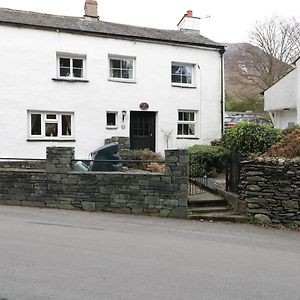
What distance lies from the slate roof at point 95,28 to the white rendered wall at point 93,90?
28 centimetres

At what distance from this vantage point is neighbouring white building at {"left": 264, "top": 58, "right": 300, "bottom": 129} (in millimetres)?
19797

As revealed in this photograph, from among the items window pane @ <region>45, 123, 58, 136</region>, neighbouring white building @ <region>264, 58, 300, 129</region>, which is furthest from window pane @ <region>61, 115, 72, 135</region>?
neighbouring white building @ <region>264, 58, 300, 129</region>

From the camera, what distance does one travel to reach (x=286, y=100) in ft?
68.2

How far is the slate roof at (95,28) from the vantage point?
1641 centimetres

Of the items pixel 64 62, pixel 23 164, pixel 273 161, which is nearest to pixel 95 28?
pixel 64 62

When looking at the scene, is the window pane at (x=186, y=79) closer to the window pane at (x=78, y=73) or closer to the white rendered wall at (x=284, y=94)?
the window pane at (x=78, y=73)

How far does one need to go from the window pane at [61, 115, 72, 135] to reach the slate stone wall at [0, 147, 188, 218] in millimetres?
6218

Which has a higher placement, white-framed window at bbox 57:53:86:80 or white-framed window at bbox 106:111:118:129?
white-framed window at bbox 57:53:86:80

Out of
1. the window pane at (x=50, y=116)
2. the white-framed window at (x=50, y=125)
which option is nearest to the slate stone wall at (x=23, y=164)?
the white-framed window at (x=50, y=125)

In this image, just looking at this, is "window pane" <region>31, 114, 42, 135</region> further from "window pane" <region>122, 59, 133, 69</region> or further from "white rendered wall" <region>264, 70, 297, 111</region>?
"white rendered wall" <region>264, 70, 297, 111</region>

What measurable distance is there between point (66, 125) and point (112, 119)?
85.3 inches

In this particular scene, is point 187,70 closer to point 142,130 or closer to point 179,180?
point 142,130

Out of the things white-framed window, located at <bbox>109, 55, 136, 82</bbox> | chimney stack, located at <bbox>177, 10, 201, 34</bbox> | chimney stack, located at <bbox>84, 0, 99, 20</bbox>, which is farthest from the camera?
chimney stack, located at <bbox>177, 10, 201, 34</bbox>

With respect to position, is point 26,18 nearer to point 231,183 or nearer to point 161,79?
point 161,79
